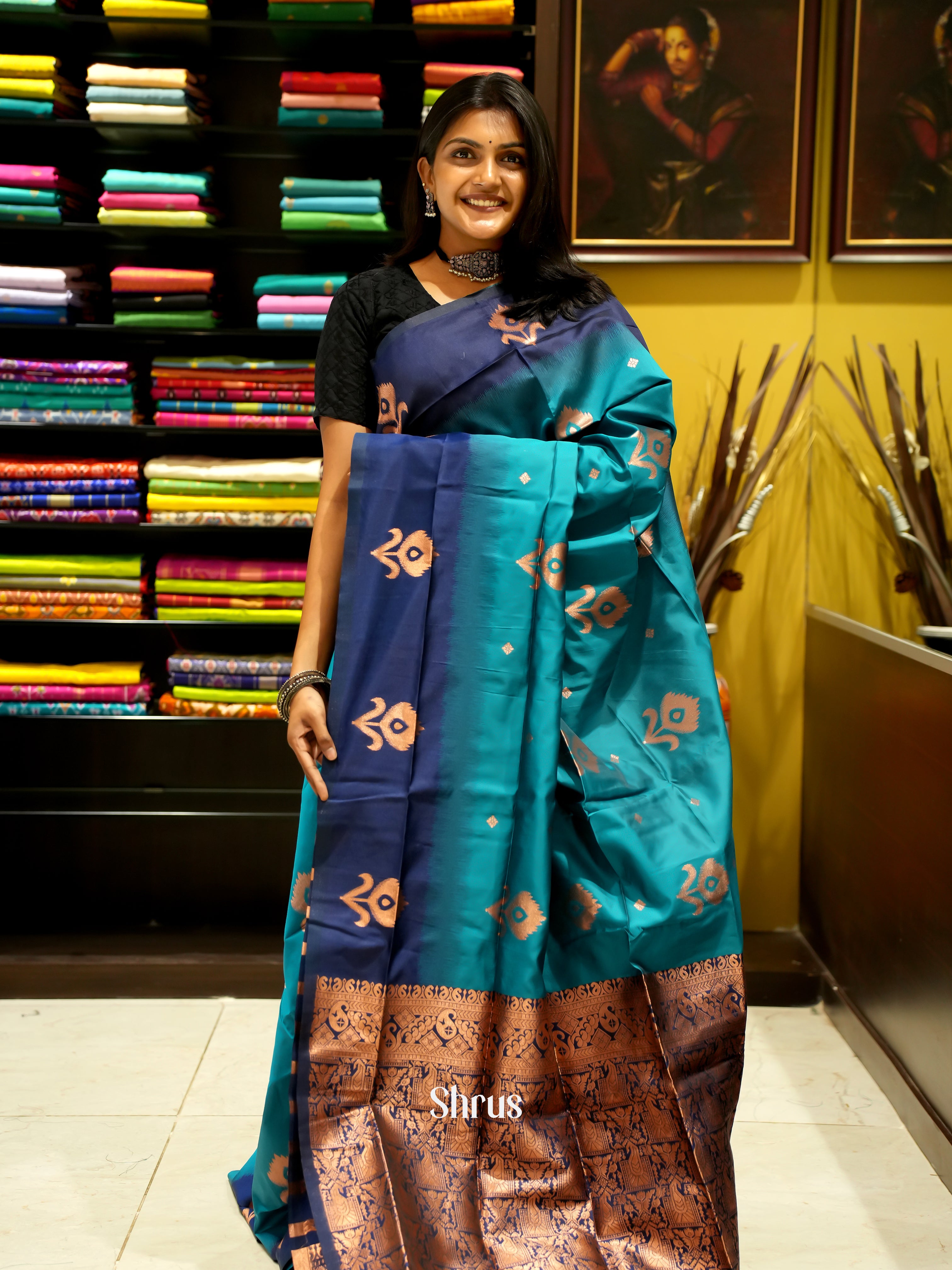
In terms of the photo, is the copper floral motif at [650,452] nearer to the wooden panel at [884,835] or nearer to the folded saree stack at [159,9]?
the wooden panel at [884,835]

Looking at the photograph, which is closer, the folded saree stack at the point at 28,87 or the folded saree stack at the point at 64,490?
the folded saree stack at the point at 28,87

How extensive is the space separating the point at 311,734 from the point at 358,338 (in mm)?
554

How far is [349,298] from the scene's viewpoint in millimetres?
1542

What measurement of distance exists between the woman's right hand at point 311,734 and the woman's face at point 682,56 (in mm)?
1939

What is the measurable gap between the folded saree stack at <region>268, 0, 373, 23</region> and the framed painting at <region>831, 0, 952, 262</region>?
3.72 ft

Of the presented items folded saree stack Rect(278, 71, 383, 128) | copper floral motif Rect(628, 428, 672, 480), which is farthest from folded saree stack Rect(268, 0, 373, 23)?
copper floral motif Rect(628, 428, 672, 480)

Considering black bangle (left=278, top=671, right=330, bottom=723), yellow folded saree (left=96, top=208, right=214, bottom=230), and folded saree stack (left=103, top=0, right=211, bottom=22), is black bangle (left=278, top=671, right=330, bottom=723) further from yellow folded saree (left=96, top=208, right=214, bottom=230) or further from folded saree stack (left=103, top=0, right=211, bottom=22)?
folded saree stack (left=103, top=0, right=211, bottom=22)

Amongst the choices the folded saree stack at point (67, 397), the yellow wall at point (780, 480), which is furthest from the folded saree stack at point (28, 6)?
the yellow wall at point (780, 480)

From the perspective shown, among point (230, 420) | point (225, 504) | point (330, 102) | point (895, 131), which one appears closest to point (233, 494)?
point (225, 504)

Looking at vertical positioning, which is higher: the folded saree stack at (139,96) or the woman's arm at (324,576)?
the folded saree stack at (139,96)

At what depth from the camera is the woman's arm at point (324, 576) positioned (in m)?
1.49

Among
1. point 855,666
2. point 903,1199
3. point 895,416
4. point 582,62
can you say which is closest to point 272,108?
point 582,62

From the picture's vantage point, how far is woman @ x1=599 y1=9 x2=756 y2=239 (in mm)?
2602

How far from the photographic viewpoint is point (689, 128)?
2.62 metres
